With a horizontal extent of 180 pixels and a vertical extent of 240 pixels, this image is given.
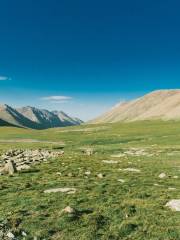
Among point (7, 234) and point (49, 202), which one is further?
point (49, 202)

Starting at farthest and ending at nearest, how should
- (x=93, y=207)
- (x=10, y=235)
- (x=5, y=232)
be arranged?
(x=93, y=207)
(x=5, y=232)
(x=10, y=235)

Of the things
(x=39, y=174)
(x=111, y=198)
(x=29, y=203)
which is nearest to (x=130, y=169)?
(x=39, y=174)

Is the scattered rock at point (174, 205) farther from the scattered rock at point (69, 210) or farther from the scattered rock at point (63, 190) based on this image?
the scattered rock at point (63, 190)

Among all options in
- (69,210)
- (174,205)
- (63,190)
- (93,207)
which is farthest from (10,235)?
(174,205)

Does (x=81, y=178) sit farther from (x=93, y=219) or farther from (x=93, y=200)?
(x=93, y=219)

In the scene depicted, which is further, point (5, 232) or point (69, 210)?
point (69, 210)

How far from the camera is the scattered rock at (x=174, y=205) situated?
2168cm

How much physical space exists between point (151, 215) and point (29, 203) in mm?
8009

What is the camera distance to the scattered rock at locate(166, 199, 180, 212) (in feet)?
71.1

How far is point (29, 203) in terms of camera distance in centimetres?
2325

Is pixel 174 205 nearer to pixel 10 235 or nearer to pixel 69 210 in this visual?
pixel 69 210

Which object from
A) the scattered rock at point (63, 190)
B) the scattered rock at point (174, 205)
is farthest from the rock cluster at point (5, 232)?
the scattered rock at point (174, 205)

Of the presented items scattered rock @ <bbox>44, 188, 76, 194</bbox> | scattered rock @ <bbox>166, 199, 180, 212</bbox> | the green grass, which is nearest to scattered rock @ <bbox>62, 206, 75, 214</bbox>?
the green grass

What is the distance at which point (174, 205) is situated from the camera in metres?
22.3
